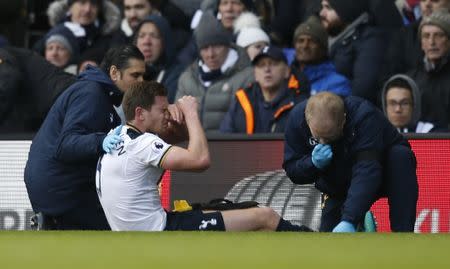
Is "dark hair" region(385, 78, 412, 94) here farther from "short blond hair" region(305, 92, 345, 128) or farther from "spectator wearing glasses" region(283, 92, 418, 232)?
"short blond hair" region(305, 92, 345, 128)

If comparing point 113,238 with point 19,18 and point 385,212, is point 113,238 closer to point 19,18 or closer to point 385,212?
point 385,212

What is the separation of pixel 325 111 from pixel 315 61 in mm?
3523

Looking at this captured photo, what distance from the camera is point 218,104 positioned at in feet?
42.0

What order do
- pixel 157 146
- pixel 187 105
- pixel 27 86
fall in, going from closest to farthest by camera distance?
pixel 157 146 < pixel 187 105 < pixel 27 86

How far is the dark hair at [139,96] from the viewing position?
9180mm

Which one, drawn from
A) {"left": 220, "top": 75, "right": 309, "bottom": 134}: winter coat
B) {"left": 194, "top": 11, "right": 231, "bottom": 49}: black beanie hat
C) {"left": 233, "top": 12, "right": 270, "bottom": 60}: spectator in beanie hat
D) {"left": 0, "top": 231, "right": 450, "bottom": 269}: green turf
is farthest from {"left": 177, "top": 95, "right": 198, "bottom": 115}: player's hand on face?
{"left": 233, "top": 12, "right": 270, "bottom": 60}: spectator in beanie hat

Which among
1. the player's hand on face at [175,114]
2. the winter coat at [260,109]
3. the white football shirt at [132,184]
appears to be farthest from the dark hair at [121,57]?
the winter coat at [260,109]

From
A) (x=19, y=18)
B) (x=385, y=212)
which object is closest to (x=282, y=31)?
(x=19, y=18)

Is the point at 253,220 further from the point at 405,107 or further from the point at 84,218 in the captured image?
the point at 405,107

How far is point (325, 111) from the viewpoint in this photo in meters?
9.30

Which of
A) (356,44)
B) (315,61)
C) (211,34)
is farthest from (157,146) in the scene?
(356,44)

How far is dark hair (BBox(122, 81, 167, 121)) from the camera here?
9180mm

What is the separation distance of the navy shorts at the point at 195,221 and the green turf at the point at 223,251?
6.30 ft

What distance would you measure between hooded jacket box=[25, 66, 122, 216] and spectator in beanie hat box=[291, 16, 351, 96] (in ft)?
9.99
